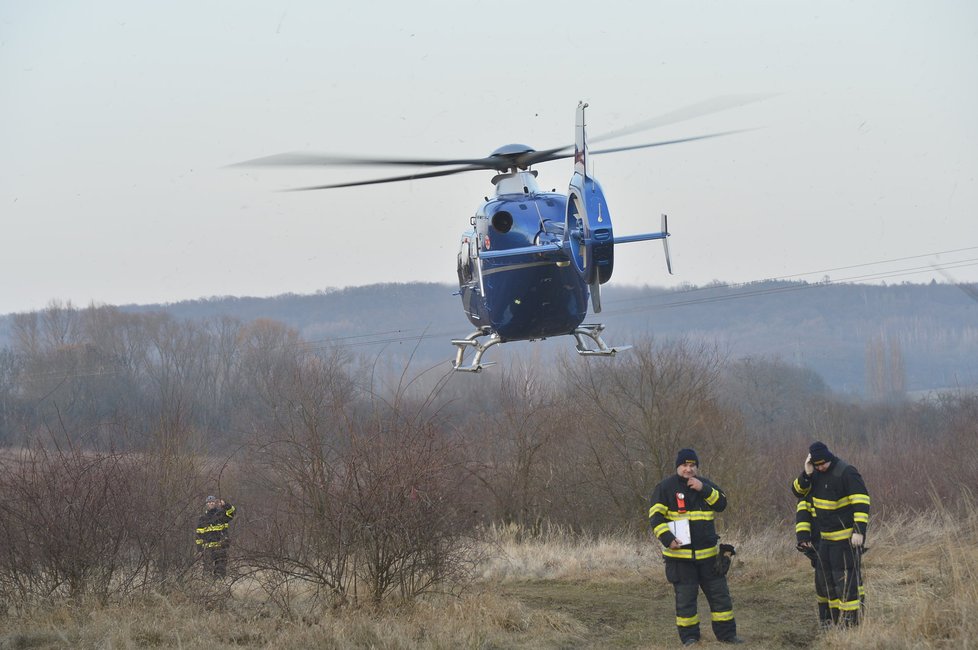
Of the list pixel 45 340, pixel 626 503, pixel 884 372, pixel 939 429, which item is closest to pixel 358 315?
pixel 45 340

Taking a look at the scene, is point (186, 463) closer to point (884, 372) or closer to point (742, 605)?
point (742, 605)

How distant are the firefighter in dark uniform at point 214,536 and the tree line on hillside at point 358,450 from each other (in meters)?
0.23

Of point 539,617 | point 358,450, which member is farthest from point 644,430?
point 358,450

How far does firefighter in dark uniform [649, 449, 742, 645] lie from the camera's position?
842 cm

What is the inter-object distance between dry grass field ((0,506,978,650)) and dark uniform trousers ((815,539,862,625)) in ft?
0.97

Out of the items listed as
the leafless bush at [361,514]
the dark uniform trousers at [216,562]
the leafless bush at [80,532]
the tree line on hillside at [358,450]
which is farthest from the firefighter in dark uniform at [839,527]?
the leafless bush at [80,532]

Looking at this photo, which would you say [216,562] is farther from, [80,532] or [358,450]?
[358,450]

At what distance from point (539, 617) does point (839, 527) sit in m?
2.97

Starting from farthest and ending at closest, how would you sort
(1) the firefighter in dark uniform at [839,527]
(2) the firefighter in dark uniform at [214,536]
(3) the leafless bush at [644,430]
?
(3) the leafless bush at [644,430], (2) the firefighter in dark uniform at [214,536], (1) the firefighter in dark uniform at [839,527]

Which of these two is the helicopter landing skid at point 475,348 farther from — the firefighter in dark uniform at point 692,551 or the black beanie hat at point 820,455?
the black beanie hat at point 820,455

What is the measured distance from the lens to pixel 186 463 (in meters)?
16.4

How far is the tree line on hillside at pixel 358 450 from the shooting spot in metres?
9.66

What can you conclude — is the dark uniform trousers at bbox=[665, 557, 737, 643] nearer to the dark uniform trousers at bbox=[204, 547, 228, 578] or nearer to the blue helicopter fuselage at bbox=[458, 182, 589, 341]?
the dark uniform trousers at bbox=[204, 547, 228, 578]

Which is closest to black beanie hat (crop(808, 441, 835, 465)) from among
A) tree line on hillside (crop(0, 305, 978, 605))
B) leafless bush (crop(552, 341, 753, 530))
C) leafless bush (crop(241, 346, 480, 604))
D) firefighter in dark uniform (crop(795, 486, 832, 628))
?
firefighter in dark uniform (crop(795, 486, 832, 628))
